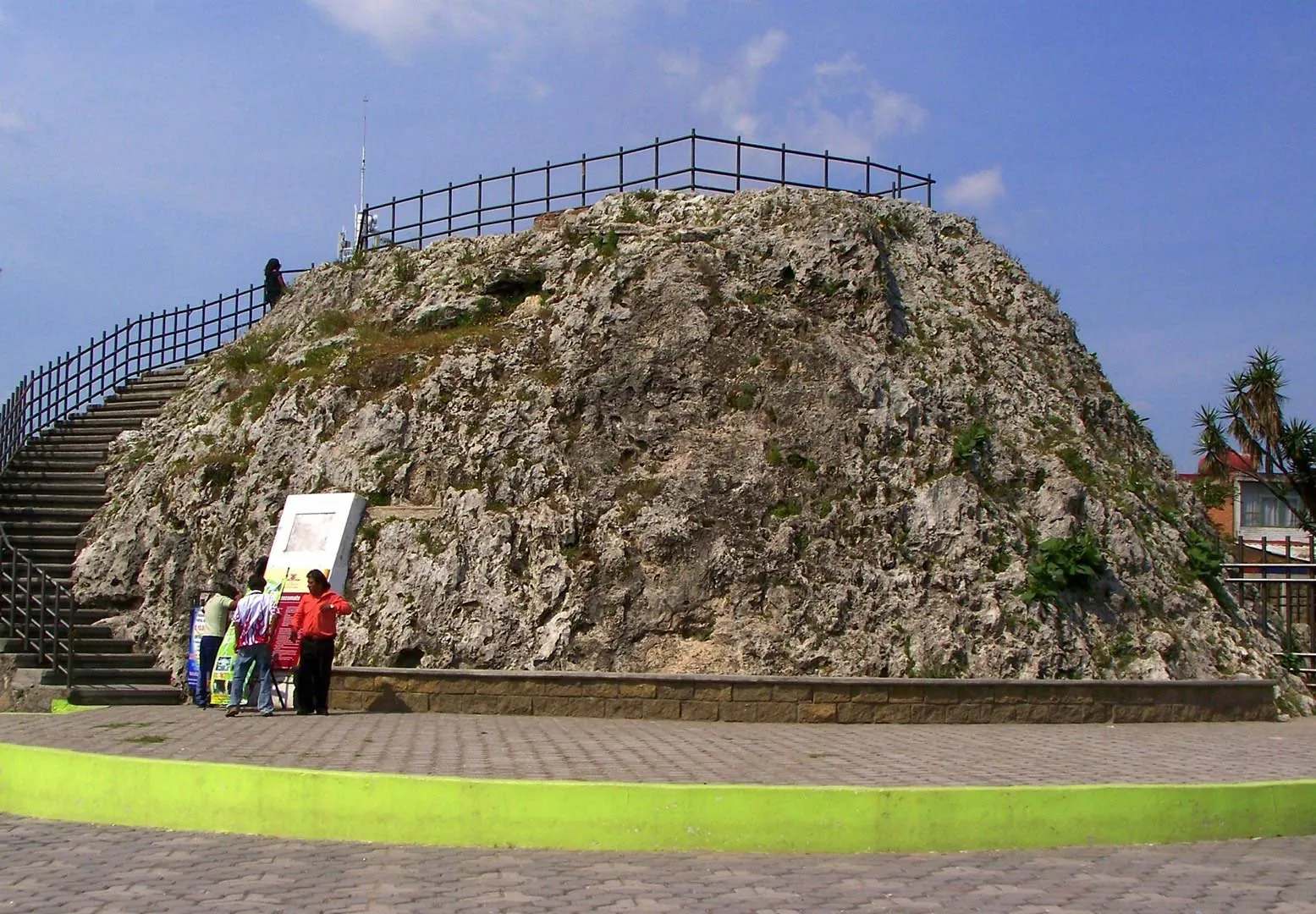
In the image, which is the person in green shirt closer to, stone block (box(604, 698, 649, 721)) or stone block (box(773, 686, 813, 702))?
stone block (box(604, 698, 649, 721))

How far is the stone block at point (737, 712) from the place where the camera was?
13359mm

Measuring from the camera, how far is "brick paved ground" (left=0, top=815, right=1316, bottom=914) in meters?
6.13

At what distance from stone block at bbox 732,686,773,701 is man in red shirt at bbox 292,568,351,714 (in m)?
4.18

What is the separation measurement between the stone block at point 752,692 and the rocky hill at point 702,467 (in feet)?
3.81

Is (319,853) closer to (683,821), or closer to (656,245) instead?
(683,821)

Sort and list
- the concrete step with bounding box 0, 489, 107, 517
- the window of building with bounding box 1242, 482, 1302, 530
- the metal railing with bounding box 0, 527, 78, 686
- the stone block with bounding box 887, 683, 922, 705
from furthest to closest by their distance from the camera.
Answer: the window of building with bounding box 1242, 482, 1302, 530, the concrete step with bounding box 0, 489, 107, 517, the metal railing with bounding box 0, 527, 78, 686, the stone block with bounding box 887, 683, 922, 705

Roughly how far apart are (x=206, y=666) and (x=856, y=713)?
7523 millimetres

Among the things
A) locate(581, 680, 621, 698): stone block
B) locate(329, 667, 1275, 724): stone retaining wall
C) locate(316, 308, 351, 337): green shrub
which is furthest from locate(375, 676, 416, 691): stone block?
locate(316, 308, 351, 337): green shrub

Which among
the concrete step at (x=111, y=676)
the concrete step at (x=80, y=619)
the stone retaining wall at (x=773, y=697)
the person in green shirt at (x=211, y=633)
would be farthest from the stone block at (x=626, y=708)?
the concrete step at (x=80, y=619)

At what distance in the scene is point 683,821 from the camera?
7457 mm

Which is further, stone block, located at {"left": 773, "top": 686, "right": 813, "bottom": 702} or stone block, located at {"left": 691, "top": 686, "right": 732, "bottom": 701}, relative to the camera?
stone block, located at {"left": 691, "top": 686, "right": 732, "bottom": 701}

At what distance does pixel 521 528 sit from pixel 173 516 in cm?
569

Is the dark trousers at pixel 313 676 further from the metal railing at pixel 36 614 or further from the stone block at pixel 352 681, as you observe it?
the metal railing at pixel 36 614

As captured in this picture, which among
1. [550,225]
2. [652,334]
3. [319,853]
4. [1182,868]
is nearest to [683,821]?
[319,853]
